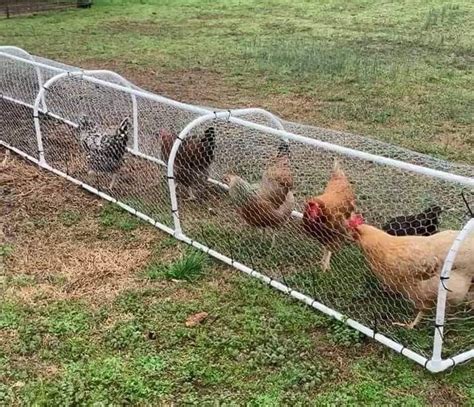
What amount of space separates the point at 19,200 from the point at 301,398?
135 inches

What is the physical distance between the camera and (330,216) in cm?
414

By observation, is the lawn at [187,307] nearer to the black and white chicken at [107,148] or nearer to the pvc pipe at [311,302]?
the pvc pipe at [311,302]

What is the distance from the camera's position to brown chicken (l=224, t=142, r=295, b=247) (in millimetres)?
4527

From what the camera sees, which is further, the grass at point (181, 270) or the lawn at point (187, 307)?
the grass at point (181, 270)

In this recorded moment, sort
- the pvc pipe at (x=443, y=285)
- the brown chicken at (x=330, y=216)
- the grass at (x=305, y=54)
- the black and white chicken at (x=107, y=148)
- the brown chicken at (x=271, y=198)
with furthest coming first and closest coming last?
the grass at (x=305, y=54) → the black and white chicken at (x=107, y=148) → the brown chicken at (x=271, y=198) → the brown chicken at (x=330, y=216) → the pvc pipe at (x=443, y=285)

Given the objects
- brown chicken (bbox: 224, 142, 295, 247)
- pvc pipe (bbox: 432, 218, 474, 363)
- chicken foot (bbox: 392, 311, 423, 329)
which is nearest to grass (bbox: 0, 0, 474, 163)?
brown chicken (bbox: 224, 142, 295, 247)

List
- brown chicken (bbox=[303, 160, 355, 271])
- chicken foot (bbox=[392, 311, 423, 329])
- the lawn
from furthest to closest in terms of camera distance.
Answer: brown chicken (bbox=[303, 160, 355, 271]), chicken foot (bbox=[392, 311, 423, 329]), the lawn

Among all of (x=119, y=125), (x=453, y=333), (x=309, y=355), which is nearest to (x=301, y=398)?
(x=309, y=355)

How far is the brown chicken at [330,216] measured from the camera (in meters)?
4.14

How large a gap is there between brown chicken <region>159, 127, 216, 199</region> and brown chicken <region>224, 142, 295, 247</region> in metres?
0.79

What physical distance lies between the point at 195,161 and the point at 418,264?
2.34 meters

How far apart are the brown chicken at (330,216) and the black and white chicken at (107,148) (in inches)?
84.0

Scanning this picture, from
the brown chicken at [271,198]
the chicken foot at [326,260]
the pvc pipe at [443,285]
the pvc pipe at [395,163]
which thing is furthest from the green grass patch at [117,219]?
the pvc pipe at [443,285]

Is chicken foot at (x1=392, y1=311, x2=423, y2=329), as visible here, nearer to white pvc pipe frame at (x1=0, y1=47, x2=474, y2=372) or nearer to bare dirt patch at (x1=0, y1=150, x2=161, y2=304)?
white pvc pipe frame at (x1=0, y1=47, x2=474, y2=372)
